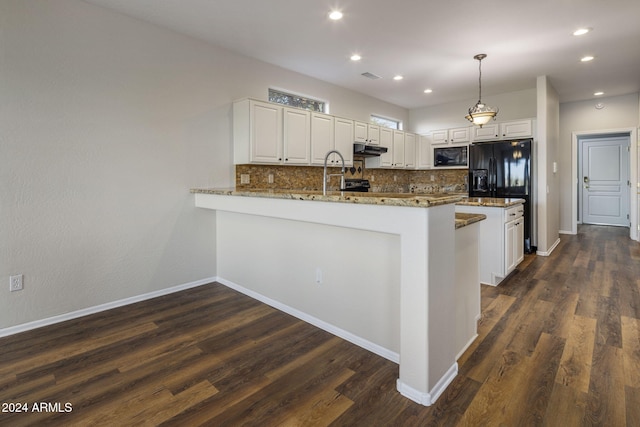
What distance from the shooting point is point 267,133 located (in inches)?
153

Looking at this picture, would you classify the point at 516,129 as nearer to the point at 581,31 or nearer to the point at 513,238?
the point at 581,31

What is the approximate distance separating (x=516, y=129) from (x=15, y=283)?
6.61m

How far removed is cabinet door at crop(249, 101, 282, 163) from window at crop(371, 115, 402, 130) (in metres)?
2.74

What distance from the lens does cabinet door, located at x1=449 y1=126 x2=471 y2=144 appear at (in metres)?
6.12

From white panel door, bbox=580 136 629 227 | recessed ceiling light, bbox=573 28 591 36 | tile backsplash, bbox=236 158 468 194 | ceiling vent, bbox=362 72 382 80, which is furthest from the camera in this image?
white panel door, bbox=580 136 629 227

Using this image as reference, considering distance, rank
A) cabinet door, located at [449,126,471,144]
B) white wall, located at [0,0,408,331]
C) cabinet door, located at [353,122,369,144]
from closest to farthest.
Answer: white wall, located at [0,0,408,331], cabinet door, located at [353,122,369,144], cabinet door, located at [449,126,471,144]

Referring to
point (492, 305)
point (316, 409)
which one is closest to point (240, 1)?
point (316, 409)

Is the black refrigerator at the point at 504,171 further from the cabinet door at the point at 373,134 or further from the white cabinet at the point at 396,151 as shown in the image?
the cabinet door at the point at 373,134

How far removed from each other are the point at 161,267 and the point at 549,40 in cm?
483

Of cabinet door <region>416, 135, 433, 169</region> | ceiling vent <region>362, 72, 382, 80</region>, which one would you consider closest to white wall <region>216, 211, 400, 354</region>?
ceiling vent <region>362, 72, 382, 80</region>

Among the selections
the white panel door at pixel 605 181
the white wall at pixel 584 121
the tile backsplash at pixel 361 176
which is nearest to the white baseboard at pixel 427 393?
the tile backsplash at pixel 361 176

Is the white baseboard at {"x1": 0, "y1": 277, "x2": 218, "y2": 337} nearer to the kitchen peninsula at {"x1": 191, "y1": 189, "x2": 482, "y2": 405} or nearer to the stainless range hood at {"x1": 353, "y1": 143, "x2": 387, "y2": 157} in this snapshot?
the kitchen peninsula at {"x1": 191, "y1": 189, "x2": 482, "y2": 405}

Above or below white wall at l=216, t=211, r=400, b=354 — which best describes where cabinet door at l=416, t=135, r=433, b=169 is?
above

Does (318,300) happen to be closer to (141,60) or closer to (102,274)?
(102,274)
